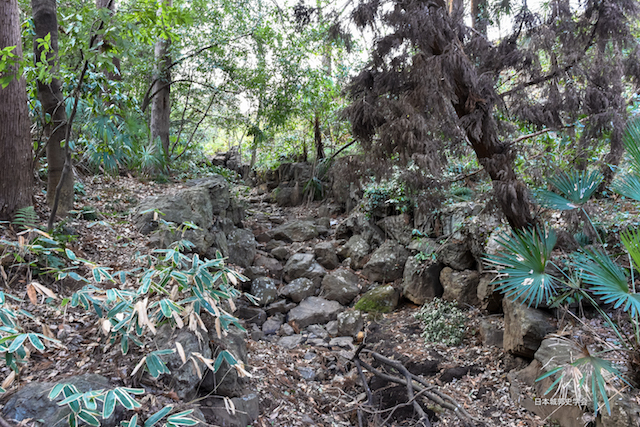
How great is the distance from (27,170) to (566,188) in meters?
5.65

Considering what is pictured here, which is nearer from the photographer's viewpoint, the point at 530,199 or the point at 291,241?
the point at 530,199

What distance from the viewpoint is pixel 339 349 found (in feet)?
17.9

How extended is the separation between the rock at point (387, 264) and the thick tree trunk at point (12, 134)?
5.39m

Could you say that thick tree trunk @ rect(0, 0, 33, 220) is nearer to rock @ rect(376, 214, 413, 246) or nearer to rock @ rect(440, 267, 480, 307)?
rock @ rect(440, 267, 480, 307)

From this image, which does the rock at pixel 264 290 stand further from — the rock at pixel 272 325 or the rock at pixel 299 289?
the rock at pixel 272 325

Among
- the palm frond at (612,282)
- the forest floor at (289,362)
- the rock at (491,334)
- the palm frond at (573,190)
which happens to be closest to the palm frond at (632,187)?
the palm frond at (573,190)

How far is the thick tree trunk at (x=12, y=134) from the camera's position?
145 inches

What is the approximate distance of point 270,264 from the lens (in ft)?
25.3

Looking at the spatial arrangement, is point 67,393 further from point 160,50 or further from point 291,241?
point 160,50

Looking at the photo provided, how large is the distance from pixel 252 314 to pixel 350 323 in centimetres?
166

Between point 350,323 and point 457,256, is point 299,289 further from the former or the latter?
point 457,256

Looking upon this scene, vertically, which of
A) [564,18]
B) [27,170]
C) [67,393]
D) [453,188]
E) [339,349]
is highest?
[564,18]

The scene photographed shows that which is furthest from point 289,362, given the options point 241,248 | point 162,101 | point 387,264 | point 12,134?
point 162,101

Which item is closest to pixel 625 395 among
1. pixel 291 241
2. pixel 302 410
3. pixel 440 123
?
pixel 302 410
